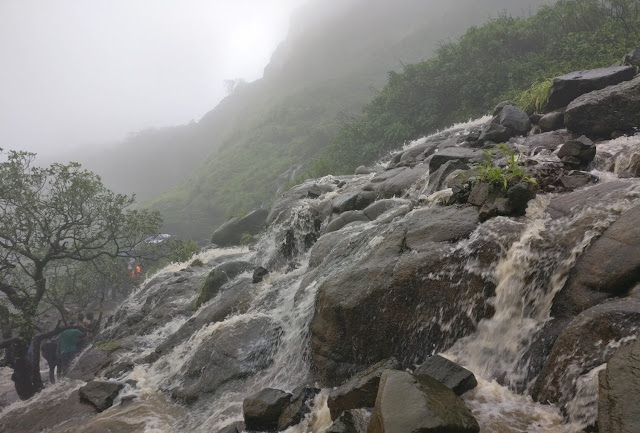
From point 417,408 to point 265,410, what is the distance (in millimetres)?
2962

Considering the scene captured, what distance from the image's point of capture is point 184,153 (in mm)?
106812

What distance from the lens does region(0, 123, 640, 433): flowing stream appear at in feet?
14.6

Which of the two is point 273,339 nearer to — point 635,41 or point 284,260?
point 284,260

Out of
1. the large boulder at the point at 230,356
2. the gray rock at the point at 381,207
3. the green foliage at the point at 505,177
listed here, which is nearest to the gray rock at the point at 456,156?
the gray rock at the point at 381,207

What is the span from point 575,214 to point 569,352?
2.60 meters

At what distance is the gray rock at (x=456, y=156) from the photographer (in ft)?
33.2

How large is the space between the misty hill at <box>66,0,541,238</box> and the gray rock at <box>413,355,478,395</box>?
37482 mm

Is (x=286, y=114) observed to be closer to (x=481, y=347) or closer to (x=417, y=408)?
(x=481, y=347)

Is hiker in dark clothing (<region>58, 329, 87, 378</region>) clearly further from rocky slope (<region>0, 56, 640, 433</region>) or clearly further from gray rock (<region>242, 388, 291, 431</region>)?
gray rock (<region>242, 388, 291, 431</region>)

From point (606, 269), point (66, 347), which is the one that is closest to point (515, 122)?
point (606, 269)

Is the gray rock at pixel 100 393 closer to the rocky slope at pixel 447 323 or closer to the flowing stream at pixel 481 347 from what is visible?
the rocky slope at pixel 447 323

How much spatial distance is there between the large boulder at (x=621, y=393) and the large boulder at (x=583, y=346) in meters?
0.66

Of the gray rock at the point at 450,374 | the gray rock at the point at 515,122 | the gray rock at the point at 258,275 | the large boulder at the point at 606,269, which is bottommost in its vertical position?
the gray rock at the point at 450,374

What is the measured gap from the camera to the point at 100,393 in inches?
363
